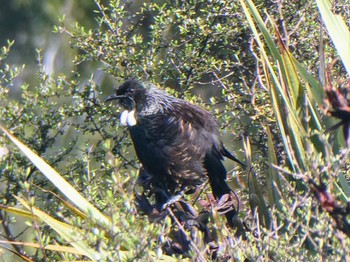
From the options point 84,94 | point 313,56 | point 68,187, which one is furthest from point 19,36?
point 68,187

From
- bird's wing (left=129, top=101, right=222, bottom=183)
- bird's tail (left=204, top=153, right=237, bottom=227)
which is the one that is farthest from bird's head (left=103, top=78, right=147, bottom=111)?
bird's tail (left=204, top=153, right=237, bottom=227)

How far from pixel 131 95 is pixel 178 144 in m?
0.48

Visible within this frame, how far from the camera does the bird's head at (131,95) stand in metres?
5.31

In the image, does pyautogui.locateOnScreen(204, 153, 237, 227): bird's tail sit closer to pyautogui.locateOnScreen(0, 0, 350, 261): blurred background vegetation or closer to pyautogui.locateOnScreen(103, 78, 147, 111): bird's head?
pyautogui.locateOnScreen(0, 0, 350, 261): blurred background vegetation

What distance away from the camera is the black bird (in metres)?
5.13

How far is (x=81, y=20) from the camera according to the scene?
6.29 metres

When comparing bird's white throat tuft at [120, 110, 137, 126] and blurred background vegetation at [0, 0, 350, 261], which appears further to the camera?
bird's white throat tuft at [120, 110, 137, 126]

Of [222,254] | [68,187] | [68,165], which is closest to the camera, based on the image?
[222,254]

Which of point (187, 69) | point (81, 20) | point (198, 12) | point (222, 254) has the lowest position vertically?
point (222, 254)

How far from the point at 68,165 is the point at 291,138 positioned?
6.06ft

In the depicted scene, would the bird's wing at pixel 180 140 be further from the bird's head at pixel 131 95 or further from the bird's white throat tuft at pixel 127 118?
the bird's head at pixel 131 95

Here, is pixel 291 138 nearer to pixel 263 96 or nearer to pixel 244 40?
pixel 263 96

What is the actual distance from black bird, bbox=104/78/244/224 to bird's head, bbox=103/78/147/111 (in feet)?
0.04

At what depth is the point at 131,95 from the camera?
538cm
